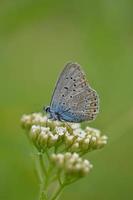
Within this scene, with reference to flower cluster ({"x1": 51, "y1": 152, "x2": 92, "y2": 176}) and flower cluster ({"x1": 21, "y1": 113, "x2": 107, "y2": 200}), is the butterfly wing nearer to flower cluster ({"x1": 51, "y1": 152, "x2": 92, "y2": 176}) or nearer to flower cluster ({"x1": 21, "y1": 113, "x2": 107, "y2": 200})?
flower cluster ({"x1": 21, "y1": 113, "x2": 107, "y2": 200})

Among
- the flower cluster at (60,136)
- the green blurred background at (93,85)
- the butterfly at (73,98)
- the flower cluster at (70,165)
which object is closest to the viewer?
the flower cluster at (70,165)

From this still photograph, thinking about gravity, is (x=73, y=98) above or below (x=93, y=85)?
below

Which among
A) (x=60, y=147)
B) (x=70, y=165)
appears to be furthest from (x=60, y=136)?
(x=70, y=165)

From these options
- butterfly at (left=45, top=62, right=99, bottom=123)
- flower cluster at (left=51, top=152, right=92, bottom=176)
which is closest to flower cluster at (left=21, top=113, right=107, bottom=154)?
butterfly at (left=45, top=62, right=99, bottom=123)

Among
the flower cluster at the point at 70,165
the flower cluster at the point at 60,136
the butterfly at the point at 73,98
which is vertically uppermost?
the butterfly at the point at 73,98

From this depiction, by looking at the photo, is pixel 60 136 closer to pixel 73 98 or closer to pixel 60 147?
pixel 60 147

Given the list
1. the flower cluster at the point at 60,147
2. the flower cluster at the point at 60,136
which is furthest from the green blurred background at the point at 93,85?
the flower cluster at the point at 60,147

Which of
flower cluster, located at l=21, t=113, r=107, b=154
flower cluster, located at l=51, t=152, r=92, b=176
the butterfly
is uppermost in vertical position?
the butterfly

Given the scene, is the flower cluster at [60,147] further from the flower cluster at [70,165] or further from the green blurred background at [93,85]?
the green blurred background at [93,85]
